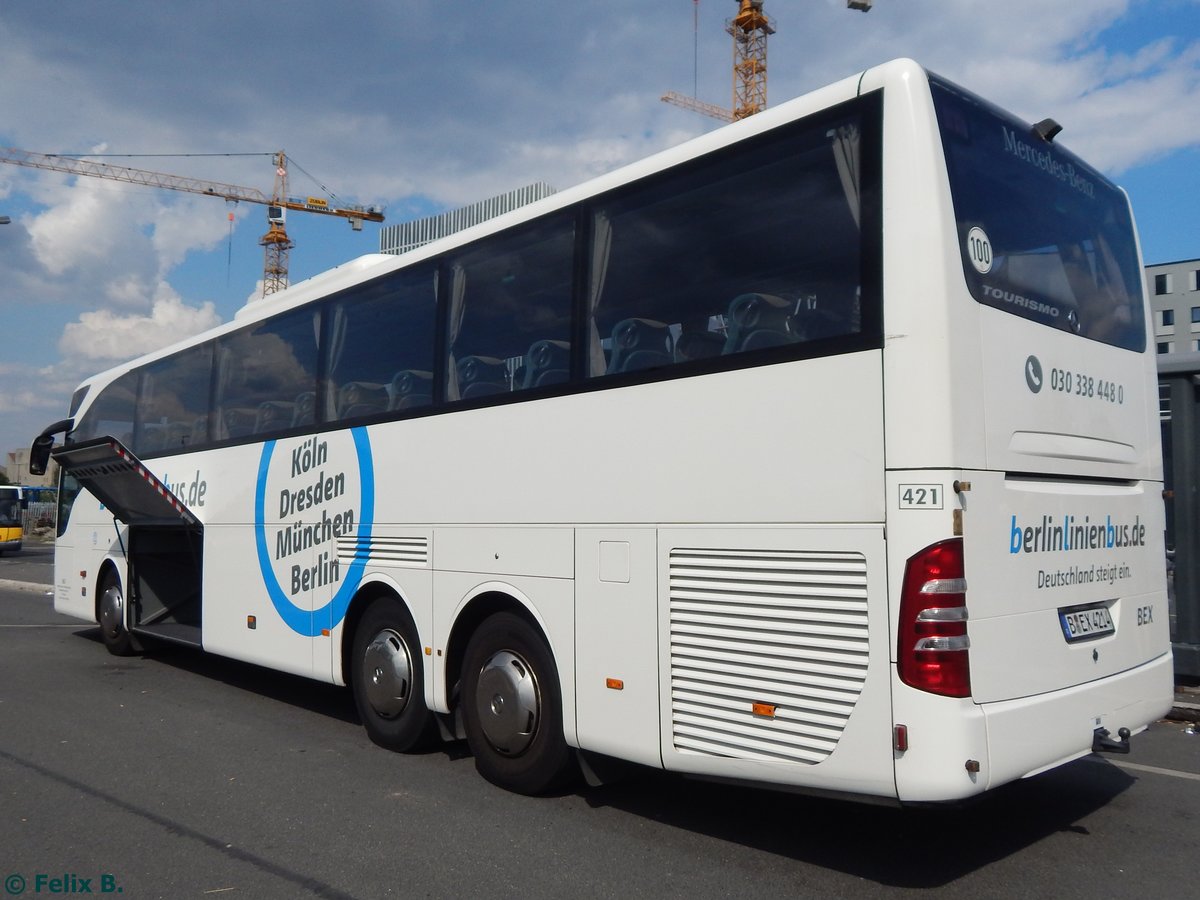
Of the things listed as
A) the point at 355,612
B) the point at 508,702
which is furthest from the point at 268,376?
the point at 508,702

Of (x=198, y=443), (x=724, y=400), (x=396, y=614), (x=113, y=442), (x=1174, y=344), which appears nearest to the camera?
(x=724, y=400)

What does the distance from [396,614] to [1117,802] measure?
4.67 meters

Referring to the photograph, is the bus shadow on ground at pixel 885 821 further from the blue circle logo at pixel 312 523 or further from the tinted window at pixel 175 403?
the tinted window at pixel 175 403

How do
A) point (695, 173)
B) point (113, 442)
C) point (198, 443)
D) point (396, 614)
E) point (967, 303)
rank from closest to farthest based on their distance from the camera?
point (967, 303) < point (695, 173) < point (396, 614) < point (113, 442) < point (198, 443)

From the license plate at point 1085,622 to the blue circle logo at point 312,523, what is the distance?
185 inches

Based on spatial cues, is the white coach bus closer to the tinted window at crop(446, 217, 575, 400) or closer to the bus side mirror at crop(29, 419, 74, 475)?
the tinted window at crop(446, 217, 575, 400)

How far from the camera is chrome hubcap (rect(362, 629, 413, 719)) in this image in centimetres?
710

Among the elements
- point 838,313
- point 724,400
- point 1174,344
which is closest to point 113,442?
point 724,400

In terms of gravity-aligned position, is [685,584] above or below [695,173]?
below

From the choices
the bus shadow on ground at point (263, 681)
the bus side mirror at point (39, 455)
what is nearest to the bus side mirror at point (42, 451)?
the bus side mirror at point (39, 455)

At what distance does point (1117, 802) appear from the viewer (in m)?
5.82

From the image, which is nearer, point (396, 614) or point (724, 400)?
point (724, 400)

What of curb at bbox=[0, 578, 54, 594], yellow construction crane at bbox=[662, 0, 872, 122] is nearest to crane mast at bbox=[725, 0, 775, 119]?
yellow construction crane at bbox=[662, 0, 872, 122]

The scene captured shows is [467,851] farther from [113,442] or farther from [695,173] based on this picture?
[113,442]
